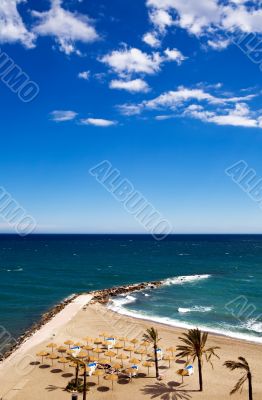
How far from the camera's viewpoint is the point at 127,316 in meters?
55.6

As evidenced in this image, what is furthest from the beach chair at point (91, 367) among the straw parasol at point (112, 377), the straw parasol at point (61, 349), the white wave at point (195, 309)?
the white wave at point (195, 309)

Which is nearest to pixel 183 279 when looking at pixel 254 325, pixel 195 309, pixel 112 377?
pixel 195 309

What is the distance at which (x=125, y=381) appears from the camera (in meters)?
32.7

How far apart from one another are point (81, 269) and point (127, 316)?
55.6 m

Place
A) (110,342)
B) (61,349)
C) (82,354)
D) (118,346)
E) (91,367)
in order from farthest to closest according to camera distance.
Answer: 1. (110,342)
2. (118,346)
3. (61,349)
4. (82,354)
5. (91,367)

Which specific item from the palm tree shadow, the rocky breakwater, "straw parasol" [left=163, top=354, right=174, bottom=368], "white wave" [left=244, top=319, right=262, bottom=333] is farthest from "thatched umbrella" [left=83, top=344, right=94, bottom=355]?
the rocky breakwater

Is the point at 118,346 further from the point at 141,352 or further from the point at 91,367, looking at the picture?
the point at 91,367

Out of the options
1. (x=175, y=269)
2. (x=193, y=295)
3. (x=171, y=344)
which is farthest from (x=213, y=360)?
(x=175, y=269)

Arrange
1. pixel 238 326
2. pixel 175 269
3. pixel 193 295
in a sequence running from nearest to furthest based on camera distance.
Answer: pixel 238 326 → pixel 193 295 → pixel 175 269

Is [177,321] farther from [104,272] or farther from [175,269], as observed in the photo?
[175,269]

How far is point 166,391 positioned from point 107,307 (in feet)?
102

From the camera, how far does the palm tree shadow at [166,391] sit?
29.7 metres

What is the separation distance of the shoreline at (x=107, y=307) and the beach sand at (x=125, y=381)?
826mm

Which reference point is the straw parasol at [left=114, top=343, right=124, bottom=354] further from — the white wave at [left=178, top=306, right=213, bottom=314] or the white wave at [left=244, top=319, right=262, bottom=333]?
the white wave at [left=178, top=306, right=213, bottom=314]
